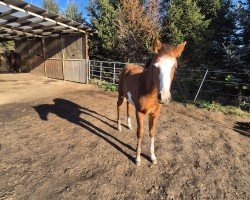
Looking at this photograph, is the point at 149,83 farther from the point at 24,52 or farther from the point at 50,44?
the point at 24,52

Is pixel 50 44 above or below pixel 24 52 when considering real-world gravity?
above

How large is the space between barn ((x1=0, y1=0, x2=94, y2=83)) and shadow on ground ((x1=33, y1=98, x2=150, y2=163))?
4.04m

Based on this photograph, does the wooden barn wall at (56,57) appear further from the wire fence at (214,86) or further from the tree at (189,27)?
the wire fence at (214,86)

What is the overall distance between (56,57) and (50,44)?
1.14m

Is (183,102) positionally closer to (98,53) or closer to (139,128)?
(139,128)

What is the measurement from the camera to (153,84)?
3.43 meters

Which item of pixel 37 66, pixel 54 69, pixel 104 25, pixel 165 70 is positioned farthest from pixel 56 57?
pixel 165 70

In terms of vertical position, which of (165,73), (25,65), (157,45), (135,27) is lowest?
(25,65)

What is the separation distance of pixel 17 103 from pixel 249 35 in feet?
29.6

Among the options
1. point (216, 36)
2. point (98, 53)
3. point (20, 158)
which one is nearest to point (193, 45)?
point (216, 36)

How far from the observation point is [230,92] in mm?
8711

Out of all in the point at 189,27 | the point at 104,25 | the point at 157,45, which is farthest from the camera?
the point at 104,25

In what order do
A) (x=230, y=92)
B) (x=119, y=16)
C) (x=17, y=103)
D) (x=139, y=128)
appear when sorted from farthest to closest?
(x=119, y=16)
(x=230, y=92)
(x=17, y=103)
(x=139, y=128)

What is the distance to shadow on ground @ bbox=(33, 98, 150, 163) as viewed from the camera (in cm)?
482
